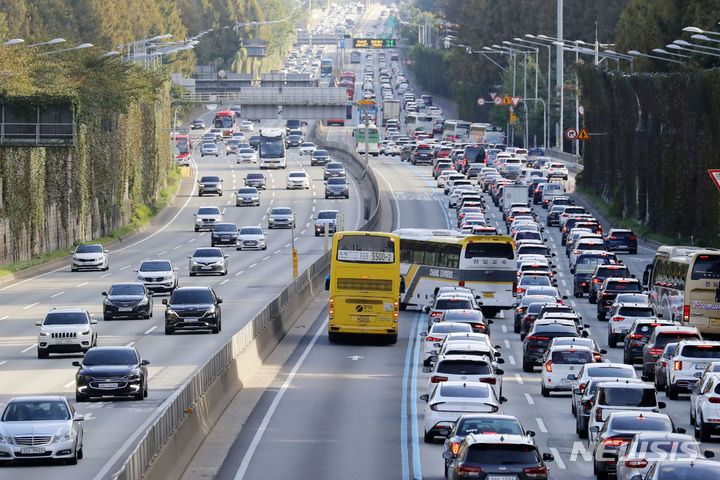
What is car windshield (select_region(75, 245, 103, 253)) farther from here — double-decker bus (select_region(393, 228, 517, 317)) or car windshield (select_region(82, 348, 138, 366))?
car windshield (select_region(82, 348, 138, 366))

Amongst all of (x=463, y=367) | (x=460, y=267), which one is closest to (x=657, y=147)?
(x=460, y=267)

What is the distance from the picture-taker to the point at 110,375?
1396 inches

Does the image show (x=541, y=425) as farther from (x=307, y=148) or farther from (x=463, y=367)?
(x=307, y=148)

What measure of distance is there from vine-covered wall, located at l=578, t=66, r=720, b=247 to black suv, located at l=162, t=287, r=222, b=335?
109 ft

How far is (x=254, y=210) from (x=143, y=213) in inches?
315

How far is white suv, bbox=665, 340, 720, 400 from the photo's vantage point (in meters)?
36.0

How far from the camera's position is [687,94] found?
83.9m

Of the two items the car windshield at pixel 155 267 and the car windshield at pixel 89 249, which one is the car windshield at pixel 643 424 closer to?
the car windshield at pixel 155 267

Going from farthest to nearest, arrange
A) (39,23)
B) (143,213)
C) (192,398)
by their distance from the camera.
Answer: (39,23) < (143,213) < (192,398)

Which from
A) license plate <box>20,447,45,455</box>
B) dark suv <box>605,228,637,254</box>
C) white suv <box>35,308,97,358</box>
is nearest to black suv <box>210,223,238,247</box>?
dark suv <box>605,228,637,254</box>

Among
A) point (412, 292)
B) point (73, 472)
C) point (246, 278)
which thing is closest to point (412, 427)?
point (73, 472)

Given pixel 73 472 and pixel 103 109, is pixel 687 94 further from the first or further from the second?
pixel 73 472

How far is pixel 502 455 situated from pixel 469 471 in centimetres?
54

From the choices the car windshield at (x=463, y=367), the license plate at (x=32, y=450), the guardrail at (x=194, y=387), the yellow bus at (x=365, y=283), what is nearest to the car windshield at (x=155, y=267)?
the guardrail at (x=194, y=387)
